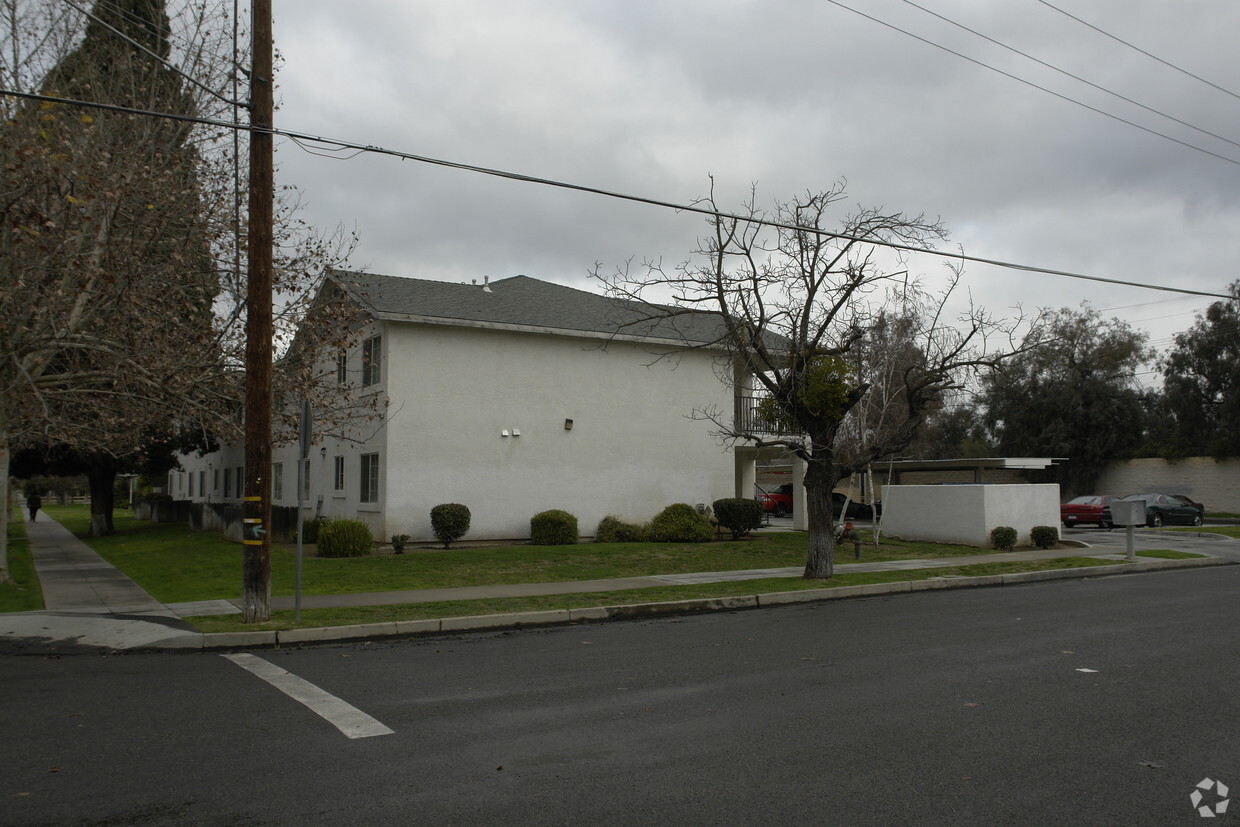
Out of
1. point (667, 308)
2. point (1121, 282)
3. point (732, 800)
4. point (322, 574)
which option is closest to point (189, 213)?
point (322, 574)

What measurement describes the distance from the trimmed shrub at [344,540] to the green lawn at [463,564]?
1.47 feet

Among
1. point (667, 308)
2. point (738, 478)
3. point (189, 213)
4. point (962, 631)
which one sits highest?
point (189, 213)

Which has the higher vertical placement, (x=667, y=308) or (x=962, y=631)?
(x=667, y=308)

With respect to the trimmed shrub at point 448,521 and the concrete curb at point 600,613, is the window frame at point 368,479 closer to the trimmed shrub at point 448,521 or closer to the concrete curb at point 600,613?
the trimmed shrub at point 448,521

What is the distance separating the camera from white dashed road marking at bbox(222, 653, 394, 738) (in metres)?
6.50

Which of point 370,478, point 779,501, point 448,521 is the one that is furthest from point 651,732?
point 779,501

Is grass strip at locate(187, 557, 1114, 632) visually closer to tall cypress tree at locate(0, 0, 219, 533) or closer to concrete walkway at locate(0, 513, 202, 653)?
concrete walkway at locate(0, 513, 202, 653)

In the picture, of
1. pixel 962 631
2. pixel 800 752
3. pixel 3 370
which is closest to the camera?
pixel 800 752

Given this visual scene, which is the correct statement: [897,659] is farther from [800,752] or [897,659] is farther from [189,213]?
[189,213]

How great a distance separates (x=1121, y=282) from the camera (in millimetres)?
18172

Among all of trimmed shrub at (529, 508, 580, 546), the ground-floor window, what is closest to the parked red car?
trimmed shrub at (529, 508, 580, 546)

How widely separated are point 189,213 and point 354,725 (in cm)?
1166

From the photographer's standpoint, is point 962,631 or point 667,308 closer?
point 962,631

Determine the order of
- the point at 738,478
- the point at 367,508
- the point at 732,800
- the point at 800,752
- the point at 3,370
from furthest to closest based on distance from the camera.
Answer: the point at 738,478 → the point at 367,508 → the point at 3,370 → the point at 800,752 → the point at 732,800
